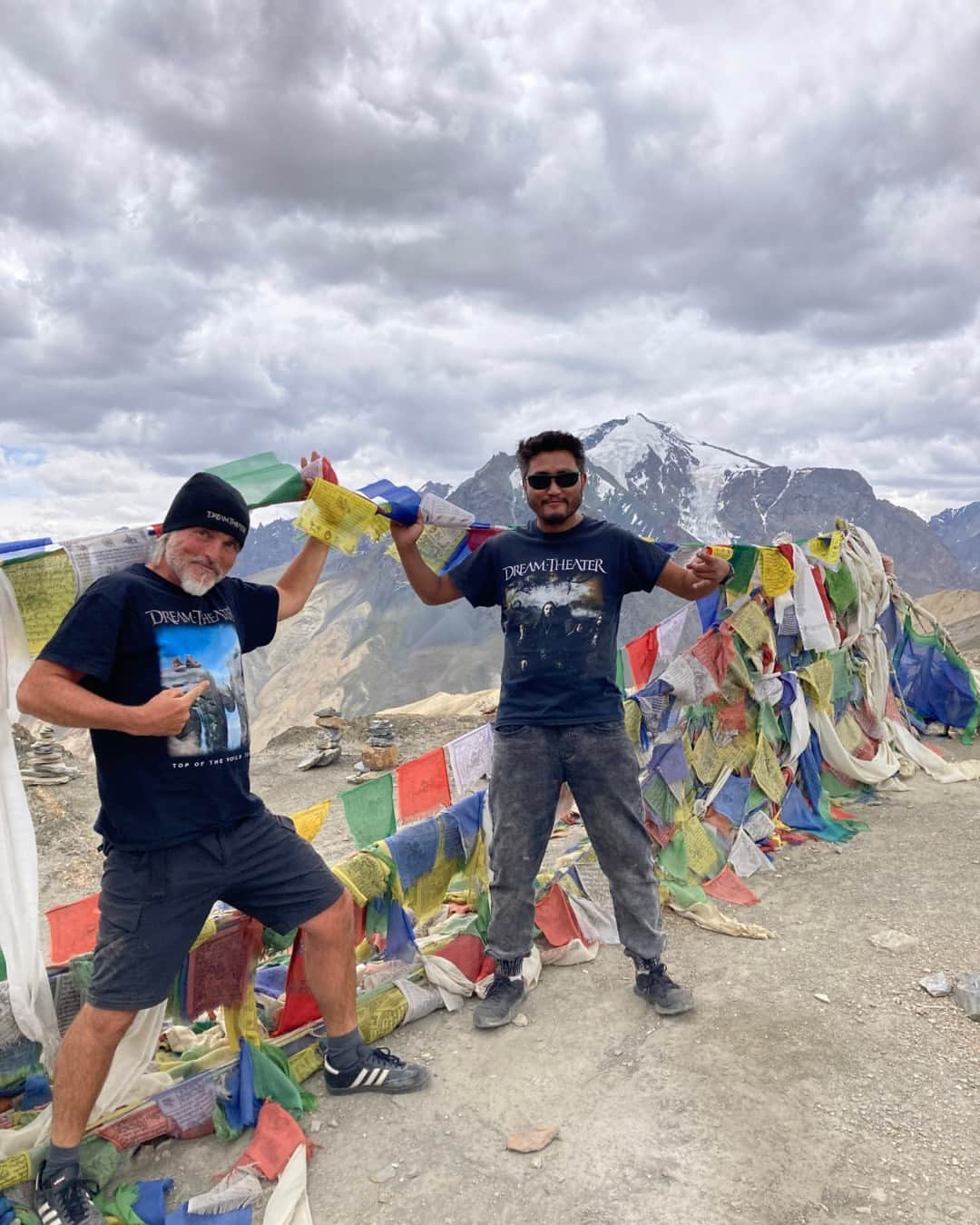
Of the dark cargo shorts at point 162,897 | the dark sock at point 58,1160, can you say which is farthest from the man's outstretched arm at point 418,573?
the dark sock at point 58,1160

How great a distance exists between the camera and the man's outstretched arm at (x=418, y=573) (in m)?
3.69

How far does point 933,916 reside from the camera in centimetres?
459

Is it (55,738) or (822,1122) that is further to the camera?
(55,738)

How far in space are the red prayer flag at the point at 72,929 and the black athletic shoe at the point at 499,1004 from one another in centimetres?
168

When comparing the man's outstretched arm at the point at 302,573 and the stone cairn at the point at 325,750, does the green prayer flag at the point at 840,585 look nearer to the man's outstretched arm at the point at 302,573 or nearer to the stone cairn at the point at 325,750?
the man's outstretched arm at the point at 302,573

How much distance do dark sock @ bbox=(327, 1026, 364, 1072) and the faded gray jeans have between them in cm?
79

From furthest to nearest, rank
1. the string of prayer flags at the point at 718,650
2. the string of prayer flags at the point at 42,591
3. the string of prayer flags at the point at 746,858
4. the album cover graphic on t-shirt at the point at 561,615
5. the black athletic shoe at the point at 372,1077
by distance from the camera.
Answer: the string of prayer flags at the point at 718,650 → the string of prayer flags at the point at 746,858 → the album cover graphic on t-shirt at the point at 561,615 → the black athletic shoe at the point at 372,1077 → the string of prayer flags at the point at 42,591

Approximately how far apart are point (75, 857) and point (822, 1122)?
30.3 ft

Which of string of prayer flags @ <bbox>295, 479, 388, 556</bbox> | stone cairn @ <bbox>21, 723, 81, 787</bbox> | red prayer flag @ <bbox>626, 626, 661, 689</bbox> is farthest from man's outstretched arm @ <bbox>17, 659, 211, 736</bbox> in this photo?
stone cairn @ <bbox>21, 723, 81, 787</bbox>

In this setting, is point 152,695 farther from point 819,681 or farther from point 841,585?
point 841,585

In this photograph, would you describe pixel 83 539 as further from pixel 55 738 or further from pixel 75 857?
pixel 55 738

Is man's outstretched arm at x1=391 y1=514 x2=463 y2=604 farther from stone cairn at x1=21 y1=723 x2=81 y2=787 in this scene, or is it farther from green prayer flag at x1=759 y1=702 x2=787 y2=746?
stone cairn at x1=21 y1=723 x2=81 y2=787

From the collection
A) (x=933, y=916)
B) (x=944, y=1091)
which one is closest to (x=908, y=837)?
(x=933, y=916)

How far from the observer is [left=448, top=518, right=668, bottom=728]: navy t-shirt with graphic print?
11.6 ft
